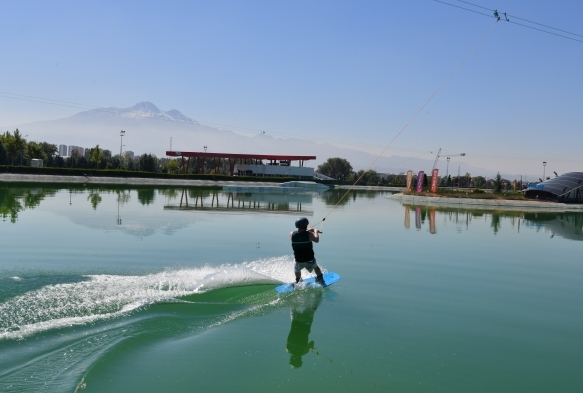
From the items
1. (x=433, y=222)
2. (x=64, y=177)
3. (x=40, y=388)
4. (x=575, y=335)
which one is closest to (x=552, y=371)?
(x=575, y=335)

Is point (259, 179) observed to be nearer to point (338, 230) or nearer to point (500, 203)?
point (500, 203)

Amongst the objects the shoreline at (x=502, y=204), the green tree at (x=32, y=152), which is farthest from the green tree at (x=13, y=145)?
the shoreline at (x=502, y=204)

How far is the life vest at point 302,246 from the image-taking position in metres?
11.3

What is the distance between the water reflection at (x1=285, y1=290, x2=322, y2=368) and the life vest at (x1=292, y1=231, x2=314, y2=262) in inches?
28.8

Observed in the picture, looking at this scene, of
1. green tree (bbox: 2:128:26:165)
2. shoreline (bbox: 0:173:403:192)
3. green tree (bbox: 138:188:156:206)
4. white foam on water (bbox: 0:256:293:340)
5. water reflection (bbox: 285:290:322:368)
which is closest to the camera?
water reflection (bbox: 285:290:322:368)

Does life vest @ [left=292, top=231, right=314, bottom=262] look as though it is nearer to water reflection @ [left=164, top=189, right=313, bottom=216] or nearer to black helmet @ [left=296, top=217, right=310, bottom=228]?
black helmet @ [left=296, top=217, right=310, bottom=228]

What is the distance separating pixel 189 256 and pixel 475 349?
8.88 m

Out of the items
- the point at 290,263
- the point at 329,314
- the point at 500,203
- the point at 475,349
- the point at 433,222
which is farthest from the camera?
the point at 500,203

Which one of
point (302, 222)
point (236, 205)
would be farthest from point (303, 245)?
point (236, 205)

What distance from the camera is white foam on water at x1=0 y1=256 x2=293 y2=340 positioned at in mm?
8227

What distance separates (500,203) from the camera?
2034 inches

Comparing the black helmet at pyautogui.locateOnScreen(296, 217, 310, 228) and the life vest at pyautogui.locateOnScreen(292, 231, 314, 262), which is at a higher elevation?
the black helmet at pyautogui.locateOnScreen(296, 217, 310, 228)

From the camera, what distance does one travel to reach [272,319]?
946cm

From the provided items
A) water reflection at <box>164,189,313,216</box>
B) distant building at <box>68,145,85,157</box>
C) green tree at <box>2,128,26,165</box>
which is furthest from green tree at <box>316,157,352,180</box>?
water reflection at <box>164,189,313,216</box>
